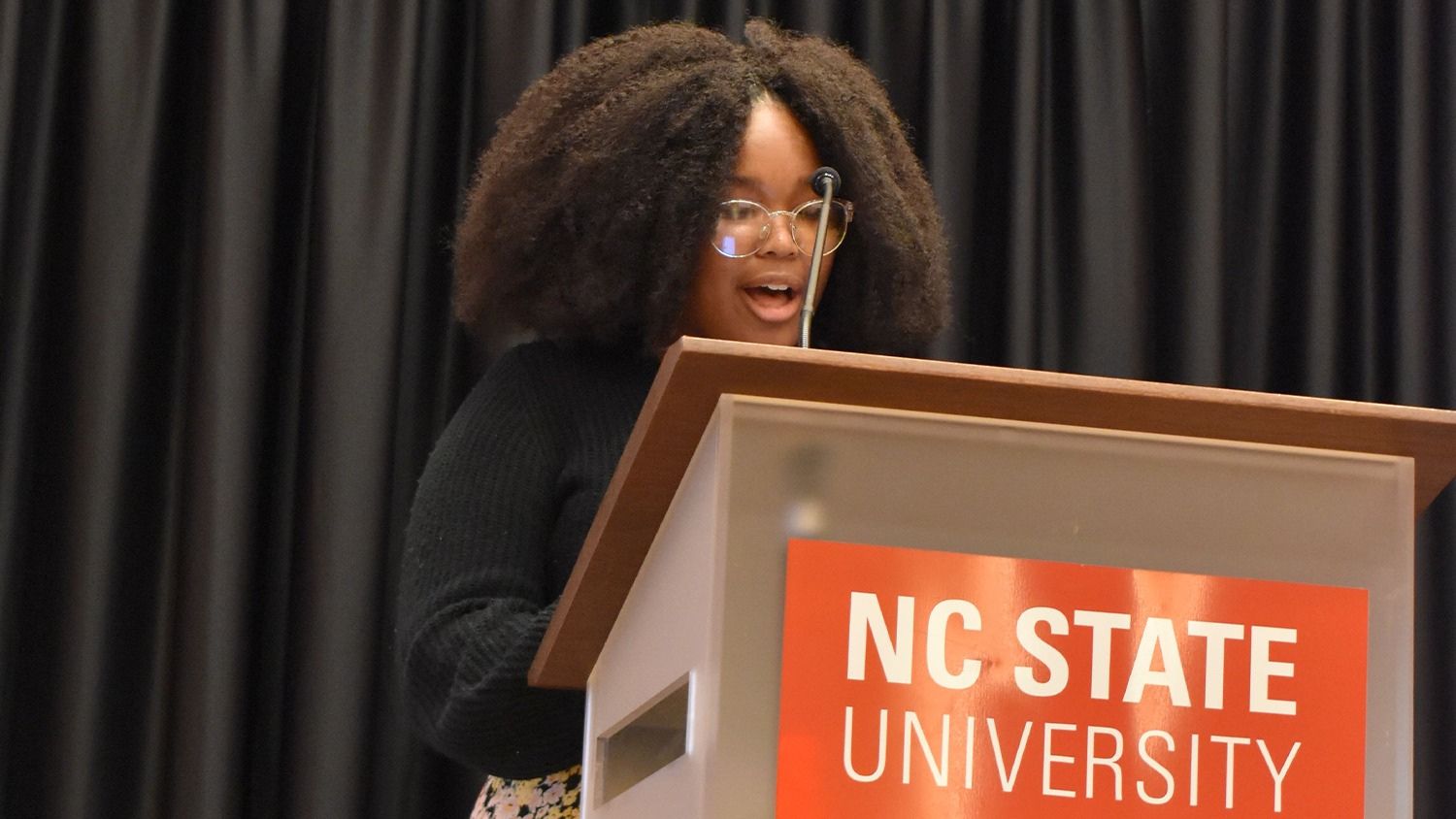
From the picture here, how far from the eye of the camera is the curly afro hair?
4.56ft

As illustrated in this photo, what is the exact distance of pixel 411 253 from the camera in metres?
2.13

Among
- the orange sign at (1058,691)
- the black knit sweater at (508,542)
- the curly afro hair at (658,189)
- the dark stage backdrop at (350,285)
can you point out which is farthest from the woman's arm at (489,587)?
the dark stage backdrop at (350,285)

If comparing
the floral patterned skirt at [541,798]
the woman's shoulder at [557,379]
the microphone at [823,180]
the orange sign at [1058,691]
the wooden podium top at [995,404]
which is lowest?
the floral patterned skirt at [541,798]

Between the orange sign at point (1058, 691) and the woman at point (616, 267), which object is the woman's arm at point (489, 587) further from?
the orange sign at point (1058, 691)

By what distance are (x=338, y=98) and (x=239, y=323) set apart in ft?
1.03

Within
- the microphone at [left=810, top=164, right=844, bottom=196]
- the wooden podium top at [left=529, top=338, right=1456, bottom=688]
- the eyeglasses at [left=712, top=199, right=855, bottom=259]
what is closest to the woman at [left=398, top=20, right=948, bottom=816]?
the eyeglasses at [left=712, top=199, right=855, bottom=259]

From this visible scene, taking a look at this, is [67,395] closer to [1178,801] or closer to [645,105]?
[645,105]

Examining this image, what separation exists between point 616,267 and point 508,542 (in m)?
0.30

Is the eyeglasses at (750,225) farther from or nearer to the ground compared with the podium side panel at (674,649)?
farther from the ground

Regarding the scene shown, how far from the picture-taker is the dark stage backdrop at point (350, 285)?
1.98m

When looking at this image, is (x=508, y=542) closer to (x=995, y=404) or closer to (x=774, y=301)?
(x=774, y=301)

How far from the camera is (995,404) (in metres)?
0.73

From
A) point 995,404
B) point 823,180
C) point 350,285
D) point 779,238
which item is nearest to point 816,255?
point 823,180

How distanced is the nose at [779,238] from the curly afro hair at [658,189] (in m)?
0.05
